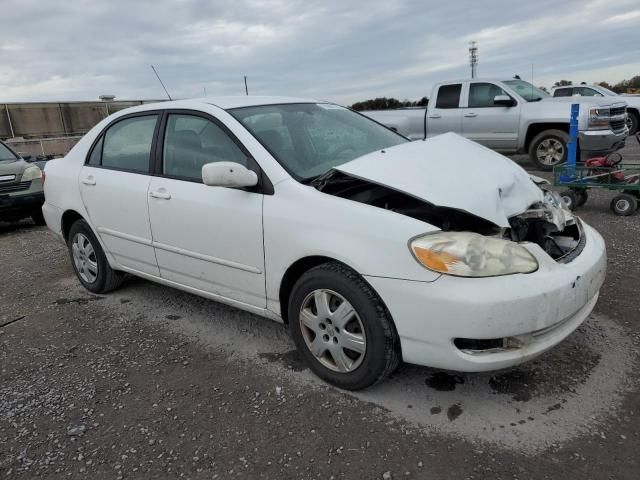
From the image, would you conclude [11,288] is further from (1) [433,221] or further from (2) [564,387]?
(2) [564,387]

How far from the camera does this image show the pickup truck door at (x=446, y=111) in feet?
35.7

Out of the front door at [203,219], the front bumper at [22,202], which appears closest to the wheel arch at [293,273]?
the front door at [203,219]

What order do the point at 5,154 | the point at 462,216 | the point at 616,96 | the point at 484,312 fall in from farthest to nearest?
the point at 616,96, the point at 5,154, the point at 462,216, the point at 484,312

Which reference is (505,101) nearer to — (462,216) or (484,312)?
(462,216)

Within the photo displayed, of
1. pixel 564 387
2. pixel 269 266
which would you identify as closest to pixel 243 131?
pixel 269 266

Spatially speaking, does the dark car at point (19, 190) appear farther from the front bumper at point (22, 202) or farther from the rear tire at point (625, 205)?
the rear tire at point (625, 205)

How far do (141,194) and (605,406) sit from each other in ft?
10.3

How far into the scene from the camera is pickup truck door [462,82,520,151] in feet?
33.8

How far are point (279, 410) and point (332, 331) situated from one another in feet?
1.63

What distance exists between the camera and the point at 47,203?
4.80 metres

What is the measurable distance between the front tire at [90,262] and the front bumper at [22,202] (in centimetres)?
387

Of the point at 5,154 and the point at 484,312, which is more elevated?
the point at 5,154

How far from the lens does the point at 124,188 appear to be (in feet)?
12.4

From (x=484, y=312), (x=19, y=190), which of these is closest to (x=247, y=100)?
(x=484, y=312)
